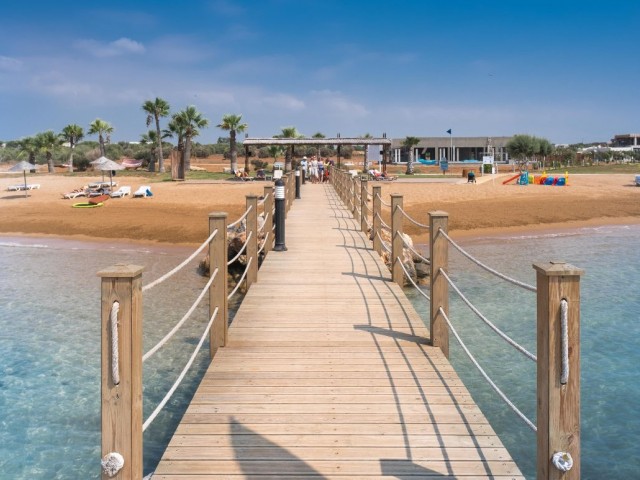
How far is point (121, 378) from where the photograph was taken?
3041mm

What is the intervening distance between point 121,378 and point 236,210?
23.7 m

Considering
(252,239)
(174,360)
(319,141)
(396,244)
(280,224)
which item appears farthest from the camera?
(319,141)

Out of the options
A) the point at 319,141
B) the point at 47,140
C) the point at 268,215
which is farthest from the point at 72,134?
the point at 268,215

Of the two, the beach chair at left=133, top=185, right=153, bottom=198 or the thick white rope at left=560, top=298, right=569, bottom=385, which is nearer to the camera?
the thick white rope at left=560, top=298, right=569, bottom=385

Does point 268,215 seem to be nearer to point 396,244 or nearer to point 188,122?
point 396,244

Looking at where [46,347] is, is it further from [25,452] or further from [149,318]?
[25,452]

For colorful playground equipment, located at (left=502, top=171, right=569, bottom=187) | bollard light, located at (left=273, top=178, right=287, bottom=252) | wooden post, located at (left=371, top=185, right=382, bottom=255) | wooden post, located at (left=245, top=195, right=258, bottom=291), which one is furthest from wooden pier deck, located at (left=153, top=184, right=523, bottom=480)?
colorful playground equipment, located at (left=502, top=171, right=569, bottom=187)

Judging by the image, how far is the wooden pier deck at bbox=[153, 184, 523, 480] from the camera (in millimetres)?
3643

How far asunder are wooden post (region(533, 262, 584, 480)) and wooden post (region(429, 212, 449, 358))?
2.94 metres

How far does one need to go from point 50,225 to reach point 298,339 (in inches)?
842

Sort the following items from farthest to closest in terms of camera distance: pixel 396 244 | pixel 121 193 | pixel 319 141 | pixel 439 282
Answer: pixel 319 141, pixel 121 193, pixel 396 244, pixel 439 282

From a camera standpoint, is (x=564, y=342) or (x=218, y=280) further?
(x=218, y=280)

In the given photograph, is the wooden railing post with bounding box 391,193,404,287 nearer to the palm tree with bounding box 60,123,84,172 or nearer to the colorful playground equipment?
the colorful playground equipment

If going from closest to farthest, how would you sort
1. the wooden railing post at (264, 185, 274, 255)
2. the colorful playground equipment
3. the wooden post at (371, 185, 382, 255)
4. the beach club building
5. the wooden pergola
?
the wooden post at (371, 185, 382, 255) < the wooden railing post at (264, 185, 274, 255) < the wooden pergola < the colorful playground equipment < the beach club building
